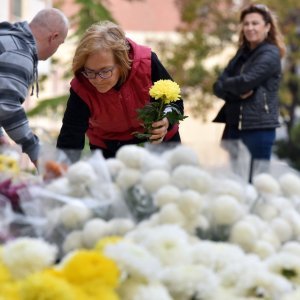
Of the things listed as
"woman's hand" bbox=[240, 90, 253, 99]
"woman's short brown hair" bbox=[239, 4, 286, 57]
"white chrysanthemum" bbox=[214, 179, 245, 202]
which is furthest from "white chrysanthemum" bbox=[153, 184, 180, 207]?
"woman's short brown hair" bbox=[239, 4, 286, 57]

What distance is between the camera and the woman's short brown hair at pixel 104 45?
4.74 m

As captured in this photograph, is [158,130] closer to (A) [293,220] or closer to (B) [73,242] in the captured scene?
(A) [293,220]

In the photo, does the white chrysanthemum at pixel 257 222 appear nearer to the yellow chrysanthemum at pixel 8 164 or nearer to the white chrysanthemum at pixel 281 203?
the white chrysanthemum at pixel 281 203

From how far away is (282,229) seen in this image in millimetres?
2463

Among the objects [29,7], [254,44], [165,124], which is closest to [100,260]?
[165,124]

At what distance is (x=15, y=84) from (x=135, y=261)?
3.20 m

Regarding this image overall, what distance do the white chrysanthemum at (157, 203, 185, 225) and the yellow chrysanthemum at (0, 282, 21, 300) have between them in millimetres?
413

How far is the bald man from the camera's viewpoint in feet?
16.9

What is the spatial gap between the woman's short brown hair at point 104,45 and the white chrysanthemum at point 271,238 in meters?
2.46

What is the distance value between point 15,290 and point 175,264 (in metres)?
0.36

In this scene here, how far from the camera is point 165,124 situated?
5.12 m

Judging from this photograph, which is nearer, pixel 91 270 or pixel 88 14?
pixel 91 270

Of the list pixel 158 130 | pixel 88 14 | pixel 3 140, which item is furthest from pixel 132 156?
pixel 88 14

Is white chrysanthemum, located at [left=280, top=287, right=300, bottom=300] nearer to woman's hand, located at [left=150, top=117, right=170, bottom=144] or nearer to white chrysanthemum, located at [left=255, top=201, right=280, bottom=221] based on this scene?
white chrysanthemum, located at [left=255, top=201, right=280, bottom=221]
